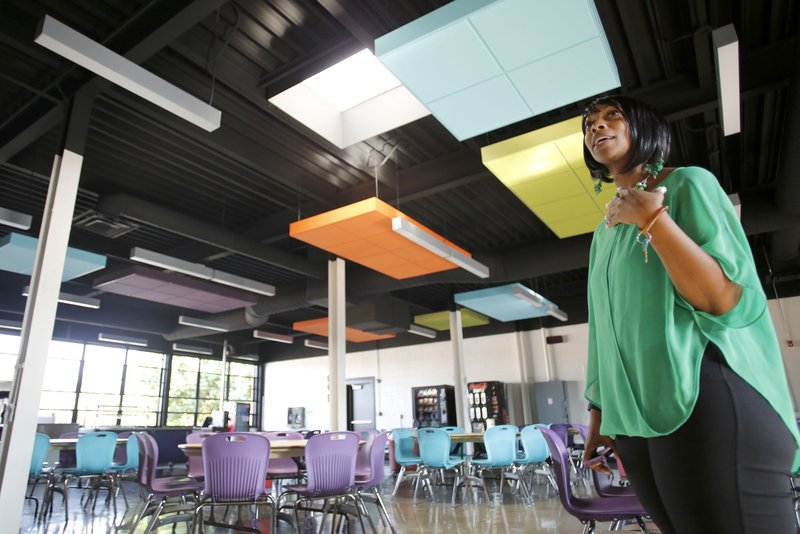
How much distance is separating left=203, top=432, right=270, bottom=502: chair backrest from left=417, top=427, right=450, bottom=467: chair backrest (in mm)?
3148

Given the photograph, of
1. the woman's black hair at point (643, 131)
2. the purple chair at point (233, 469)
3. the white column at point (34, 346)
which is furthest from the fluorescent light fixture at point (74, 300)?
the woman's black hair at point (643, 131)

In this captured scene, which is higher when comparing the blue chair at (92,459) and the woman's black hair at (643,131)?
the woman's black hair at (643,131)

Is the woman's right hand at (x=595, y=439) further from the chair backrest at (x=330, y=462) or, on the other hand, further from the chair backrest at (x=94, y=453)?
the chair backrest at (x=94, y=453)

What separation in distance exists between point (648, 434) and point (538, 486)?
25.9ft

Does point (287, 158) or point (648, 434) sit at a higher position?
point (287, 158)

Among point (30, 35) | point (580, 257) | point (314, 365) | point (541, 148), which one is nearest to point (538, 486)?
point (580, 257)

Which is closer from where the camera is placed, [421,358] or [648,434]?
[648,434]

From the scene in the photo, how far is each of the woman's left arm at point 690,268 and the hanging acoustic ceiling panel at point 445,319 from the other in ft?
40.1

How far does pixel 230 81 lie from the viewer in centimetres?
462

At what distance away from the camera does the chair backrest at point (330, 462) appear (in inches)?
147

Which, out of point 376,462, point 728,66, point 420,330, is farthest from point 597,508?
point 420,330

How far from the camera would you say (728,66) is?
382 cm

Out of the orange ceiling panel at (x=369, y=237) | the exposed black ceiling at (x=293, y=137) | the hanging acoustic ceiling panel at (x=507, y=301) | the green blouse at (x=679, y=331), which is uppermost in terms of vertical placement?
the exposed black ceiling at (x=293, y=137)

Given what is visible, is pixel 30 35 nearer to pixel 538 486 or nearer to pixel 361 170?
pixel 361 170
